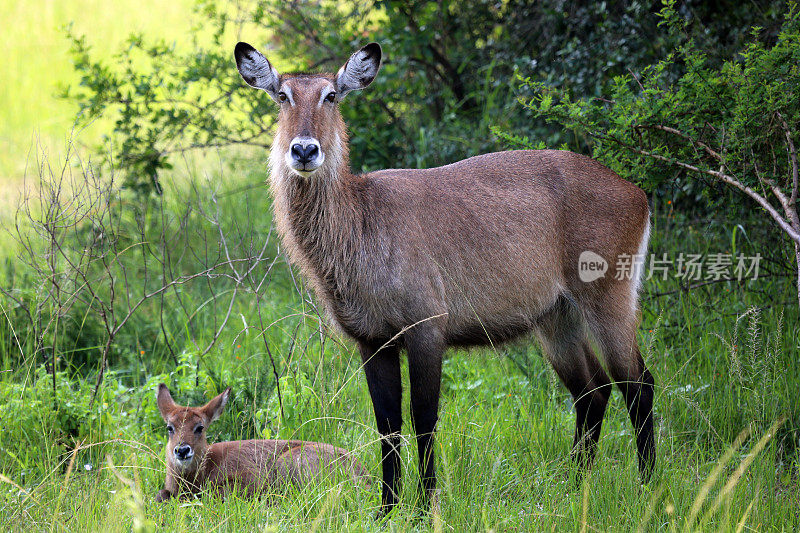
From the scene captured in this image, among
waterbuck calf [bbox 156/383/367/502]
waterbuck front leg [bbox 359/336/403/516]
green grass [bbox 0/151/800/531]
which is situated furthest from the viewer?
waterbuck calf [bbox 156/383/367/502]

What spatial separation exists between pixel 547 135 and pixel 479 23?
145cm

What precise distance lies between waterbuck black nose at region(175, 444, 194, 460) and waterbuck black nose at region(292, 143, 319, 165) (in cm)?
145

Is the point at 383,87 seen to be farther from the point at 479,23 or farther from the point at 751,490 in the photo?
the point at 751,490

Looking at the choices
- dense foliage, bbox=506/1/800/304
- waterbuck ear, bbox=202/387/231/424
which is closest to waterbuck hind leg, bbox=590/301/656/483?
dense foliage, bbox=506/1/800/304

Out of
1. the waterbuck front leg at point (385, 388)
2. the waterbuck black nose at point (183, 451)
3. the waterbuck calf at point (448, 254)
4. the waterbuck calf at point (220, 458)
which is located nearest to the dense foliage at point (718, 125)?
the waterbuck calf at point (448, 254)

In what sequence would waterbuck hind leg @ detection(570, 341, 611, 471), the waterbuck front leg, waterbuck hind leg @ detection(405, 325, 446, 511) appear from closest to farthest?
waterbuck hind leg @ detection(405, 325, 446, 511), the waterbuck front leg, waterbuck hind leg @ detection(570, 341, 611, 471)

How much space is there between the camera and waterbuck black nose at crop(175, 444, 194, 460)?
379cm

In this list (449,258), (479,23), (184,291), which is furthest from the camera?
(479,23)

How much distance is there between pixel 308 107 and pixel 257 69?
0.43 m

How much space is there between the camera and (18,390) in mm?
4176

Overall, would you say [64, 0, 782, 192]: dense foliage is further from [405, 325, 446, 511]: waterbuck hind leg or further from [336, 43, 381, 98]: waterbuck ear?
[405, 325, 446, 511]: waterbuck hind leg

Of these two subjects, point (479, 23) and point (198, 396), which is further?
point (479, 23)

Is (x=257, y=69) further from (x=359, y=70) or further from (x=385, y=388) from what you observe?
(x=385, y=388)

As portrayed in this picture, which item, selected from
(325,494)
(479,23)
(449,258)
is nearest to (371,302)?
(449,258)
